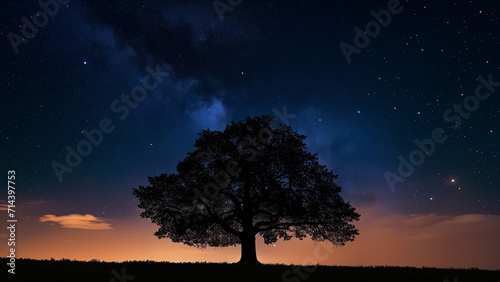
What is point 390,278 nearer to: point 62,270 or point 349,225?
point 349,225

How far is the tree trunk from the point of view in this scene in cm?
2969

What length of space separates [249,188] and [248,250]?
5158mm

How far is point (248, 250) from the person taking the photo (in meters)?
30.0

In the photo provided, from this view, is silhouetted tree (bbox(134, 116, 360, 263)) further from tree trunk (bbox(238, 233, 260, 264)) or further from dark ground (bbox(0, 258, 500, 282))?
dark ground (bbox(0, 258, 500, 282))

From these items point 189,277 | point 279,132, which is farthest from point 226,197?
point 189,277

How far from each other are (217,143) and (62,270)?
1469 centimetres

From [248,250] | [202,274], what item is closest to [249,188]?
[248,250]

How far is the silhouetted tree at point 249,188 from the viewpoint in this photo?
2920 cm
